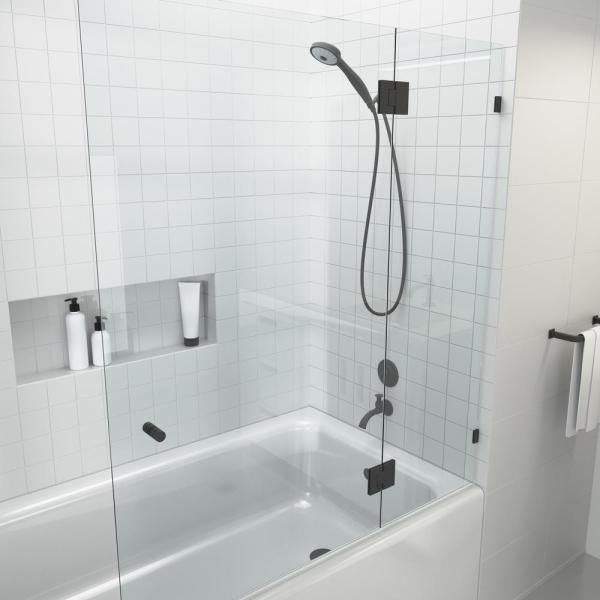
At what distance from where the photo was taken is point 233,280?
5.74 feet

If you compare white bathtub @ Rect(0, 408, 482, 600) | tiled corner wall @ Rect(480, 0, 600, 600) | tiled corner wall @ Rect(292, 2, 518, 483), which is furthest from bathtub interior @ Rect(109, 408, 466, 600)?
tiled corner wall @ Rect(480, 0, 600, 600)

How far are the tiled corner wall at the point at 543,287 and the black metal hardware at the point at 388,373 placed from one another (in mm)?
400

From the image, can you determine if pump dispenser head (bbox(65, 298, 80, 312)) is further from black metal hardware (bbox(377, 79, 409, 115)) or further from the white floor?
Result: the white floor

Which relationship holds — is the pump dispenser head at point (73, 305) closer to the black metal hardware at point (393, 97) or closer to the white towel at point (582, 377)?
the black metal hardware at point (393, 97)

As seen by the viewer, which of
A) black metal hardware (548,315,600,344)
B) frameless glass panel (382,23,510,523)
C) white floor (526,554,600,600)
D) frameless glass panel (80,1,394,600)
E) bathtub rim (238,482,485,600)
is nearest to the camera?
frameless glass panel (80,1,394,600)

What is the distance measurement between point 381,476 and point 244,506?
0.50 meters

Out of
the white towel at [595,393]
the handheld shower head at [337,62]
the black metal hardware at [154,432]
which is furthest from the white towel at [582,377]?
the black metal hardware at [154,432]

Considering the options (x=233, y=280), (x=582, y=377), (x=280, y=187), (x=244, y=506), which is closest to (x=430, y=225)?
(x=280, y=187)

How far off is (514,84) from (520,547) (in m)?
1.77

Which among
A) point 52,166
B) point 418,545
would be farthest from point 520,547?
point 52,166

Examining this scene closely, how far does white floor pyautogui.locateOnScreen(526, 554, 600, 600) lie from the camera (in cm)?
266

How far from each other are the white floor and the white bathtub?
1.57 feet

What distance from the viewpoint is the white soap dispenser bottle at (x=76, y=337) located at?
2.45m

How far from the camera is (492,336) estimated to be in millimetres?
2227
